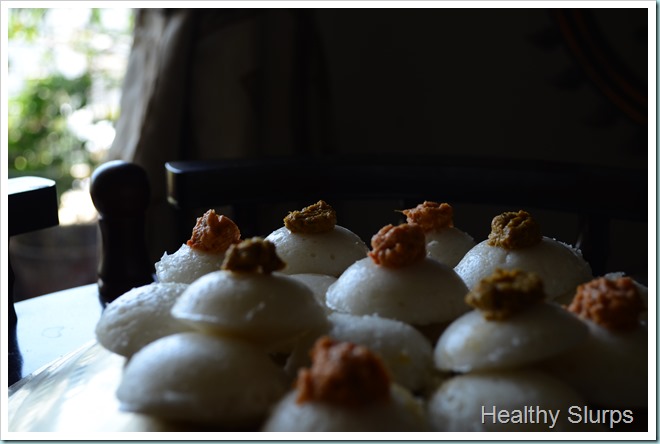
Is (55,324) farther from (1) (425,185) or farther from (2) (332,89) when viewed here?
(2) (332,89)

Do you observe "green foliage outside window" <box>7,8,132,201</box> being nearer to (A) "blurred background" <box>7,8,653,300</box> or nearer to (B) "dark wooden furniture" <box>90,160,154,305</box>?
(A) "blurred background" <box>7,8,653,300</box>

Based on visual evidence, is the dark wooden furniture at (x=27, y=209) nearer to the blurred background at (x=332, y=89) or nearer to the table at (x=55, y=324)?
the table at (x=55, y=324)

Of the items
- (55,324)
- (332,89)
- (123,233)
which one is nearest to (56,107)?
(332,89)

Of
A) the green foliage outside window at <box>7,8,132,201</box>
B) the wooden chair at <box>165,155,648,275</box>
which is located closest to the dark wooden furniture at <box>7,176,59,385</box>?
the wooden chair at <box>165,155,648,275</box>

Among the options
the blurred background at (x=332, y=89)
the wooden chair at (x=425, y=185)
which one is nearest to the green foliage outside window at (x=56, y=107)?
the blurred background at (x=332, y=89)

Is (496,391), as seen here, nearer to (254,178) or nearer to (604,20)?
(254,178)

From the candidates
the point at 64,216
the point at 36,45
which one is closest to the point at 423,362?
the point at 36,45
